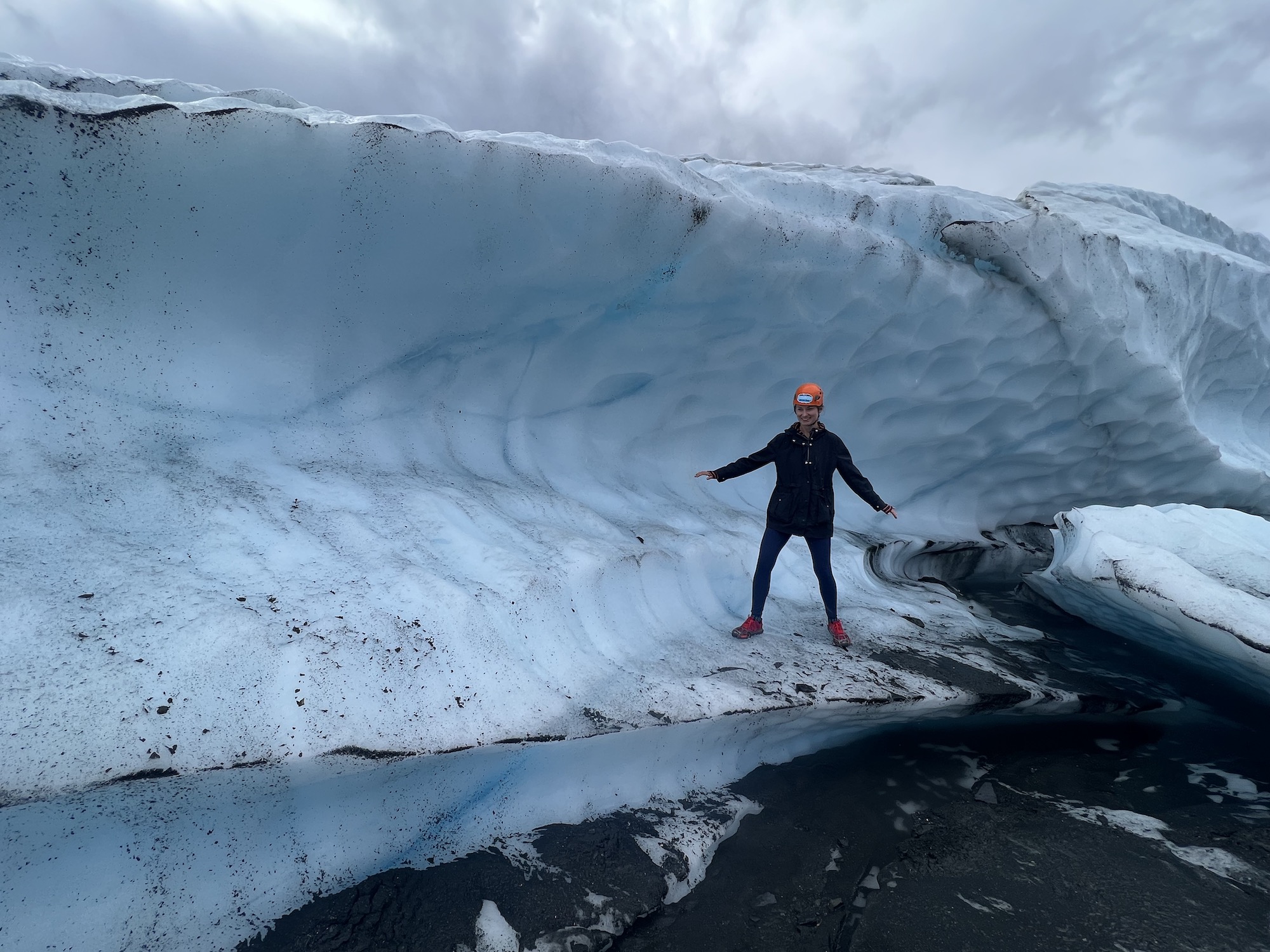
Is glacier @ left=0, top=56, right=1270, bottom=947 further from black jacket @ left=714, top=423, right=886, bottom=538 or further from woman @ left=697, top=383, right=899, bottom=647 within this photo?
black jacket @ left=714, top=423, right=886, bottom=538

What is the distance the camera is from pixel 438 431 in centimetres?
356

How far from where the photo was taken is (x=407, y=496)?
3.13m

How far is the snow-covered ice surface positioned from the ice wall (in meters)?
0.74

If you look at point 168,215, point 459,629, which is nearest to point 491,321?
point 168,215

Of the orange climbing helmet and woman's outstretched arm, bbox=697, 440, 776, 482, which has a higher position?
the orange climbing helmet

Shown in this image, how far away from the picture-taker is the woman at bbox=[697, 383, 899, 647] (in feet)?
10.4

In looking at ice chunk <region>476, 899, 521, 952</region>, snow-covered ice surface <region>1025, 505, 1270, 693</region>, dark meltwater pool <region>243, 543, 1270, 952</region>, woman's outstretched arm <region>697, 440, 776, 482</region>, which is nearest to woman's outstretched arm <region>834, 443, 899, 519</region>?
woman's outstretched arm <region>697, 440, 776, 482</region>

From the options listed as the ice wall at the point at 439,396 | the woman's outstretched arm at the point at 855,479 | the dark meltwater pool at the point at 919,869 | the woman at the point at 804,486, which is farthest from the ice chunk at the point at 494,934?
the woman's outstretched arm at the point at 855,479

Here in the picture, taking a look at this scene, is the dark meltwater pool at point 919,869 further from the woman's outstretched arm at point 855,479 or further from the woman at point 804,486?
the woman's outstretched arm at point 855,479

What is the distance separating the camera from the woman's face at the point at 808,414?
3141 mm

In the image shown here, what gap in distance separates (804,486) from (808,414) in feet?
1.06

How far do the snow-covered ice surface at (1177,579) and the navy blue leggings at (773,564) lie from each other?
59.3 inches

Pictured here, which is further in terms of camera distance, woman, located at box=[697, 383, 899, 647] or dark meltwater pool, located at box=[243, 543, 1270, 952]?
woman, located at box=[697, 383, 899, 647]

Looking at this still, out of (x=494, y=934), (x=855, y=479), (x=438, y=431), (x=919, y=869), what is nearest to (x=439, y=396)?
(x=438, y=431)
